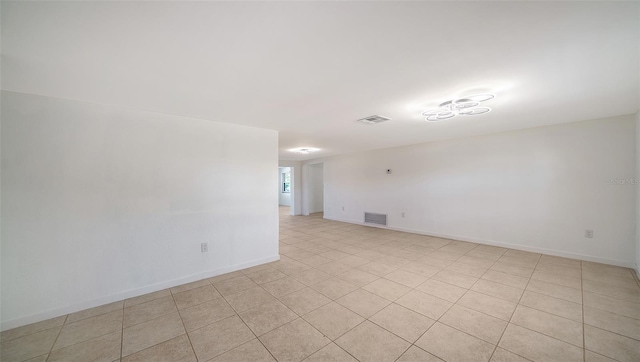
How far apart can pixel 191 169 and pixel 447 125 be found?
13.9 ft

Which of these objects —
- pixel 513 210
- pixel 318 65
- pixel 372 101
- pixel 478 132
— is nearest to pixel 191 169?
pixel 318 65

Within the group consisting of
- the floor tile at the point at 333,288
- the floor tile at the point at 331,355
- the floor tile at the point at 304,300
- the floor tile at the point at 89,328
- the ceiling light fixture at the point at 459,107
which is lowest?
the floor tile at the point at 89,328

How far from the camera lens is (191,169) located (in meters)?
3.21

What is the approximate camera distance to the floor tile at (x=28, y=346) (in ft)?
5.96

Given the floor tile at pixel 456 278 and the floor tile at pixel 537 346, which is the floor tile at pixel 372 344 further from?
the floor tile at pixel 456 278

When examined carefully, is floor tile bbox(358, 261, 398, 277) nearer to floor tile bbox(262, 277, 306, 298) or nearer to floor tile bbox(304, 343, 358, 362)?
floor tile bbox(262, 277, 306, 298)

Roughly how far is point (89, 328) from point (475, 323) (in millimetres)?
3750

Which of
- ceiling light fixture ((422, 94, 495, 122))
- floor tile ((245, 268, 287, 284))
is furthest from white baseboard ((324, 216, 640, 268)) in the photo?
floor tile ((245, 268, 287, 284))

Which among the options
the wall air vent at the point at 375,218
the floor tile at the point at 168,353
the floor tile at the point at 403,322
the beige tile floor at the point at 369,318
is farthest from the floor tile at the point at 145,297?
the wall air vent at the point at 375,218

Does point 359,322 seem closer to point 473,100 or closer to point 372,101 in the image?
point 372,101

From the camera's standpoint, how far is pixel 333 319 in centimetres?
225

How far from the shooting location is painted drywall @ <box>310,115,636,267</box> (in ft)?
11.5

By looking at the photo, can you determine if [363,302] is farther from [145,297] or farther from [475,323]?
[145,297]

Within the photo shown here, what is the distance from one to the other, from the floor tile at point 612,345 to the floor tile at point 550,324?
6 centimetres
